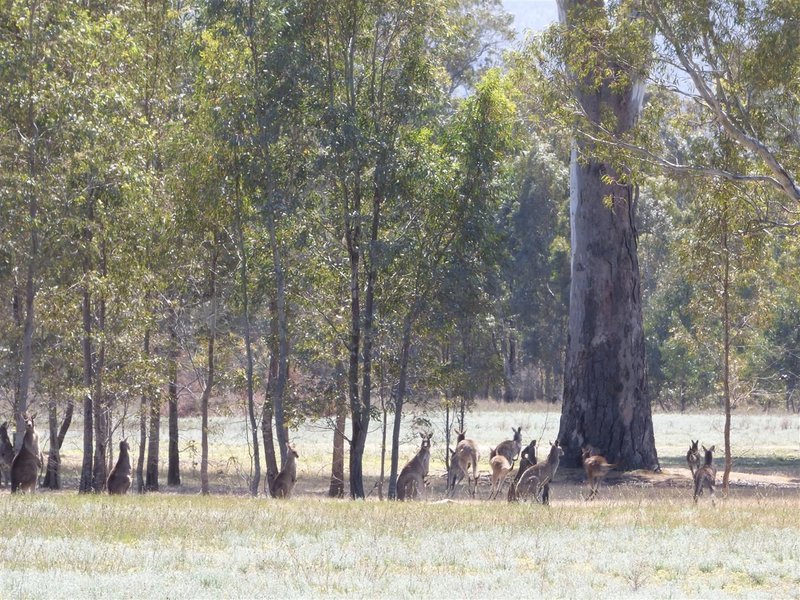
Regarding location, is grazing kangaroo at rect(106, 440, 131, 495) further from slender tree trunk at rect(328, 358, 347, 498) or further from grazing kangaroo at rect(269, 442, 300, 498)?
slender tree trunk at rect(328, 358, 347, 498)

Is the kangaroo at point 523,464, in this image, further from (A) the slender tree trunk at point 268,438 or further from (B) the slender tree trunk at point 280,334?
(A) the slender tree trunk at point 268,438

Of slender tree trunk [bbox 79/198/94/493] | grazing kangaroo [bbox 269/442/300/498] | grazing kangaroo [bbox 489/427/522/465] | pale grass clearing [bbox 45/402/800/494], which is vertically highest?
slender tree trunk [bbox 79/198/94/493]

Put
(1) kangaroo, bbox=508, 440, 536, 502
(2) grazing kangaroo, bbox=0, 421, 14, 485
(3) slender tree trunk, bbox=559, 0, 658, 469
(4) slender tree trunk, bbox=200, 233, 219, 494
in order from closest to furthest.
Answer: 1. (1) kangaroo, bbox=508, 440, 536, 502
2. (4) slender tree trunk, bbox=200, 233, 219, 494
3. (2) grazing kangaroo, bbox=0, 421, 14, 485
4. (3) slender tree trunk, bbox=559, 0, 658, 469

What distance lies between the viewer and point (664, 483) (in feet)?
81.4

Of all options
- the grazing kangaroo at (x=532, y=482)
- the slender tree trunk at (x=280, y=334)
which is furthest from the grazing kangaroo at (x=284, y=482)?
the grazing kangaroo at (x=532, y=482)

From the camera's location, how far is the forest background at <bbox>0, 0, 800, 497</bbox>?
63.2ft

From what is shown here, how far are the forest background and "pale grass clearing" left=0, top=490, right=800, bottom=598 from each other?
640 centimetres

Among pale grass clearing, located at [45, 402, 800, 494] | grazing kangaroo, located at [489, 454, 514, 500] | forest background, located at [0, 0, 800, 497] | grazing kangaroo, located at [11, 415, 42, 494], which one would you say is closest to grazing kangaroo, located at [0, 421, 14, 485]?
Answer: forest background, located at [0, 0, 800, 497]

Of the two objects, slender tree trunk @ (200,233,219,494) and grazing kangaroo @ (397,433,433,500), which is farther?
slender tree trunk @ (200,233,219,494)

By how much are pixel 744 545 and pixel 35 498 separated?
9.34 m

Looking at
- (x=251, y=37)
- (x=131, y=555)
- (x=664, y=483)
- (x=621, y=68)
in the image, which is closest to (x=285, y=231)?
(x=251, y=37)

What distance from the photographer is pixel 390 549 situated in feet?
38.0

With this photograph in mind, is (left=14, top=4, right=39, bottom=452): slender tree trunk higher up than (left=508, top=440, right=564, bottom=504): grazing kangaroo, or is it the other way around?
(left=14, top=4, right=39, bottom=452): slender tree trunk

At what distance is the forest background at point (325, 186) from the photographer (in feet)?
63.2
